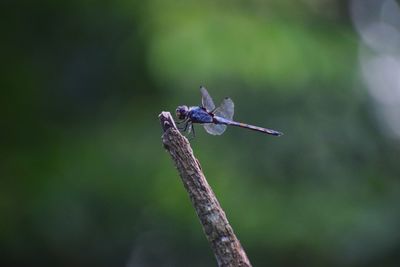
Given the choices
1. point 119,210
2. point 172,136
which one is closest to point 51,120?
point 119,210

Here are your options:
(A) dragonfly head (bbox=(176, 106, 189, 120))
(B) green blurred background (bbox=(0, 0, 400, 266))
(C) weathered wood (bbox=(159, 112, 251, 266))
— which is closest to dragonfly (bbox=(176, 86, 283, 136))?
(A) dragonfly head (bbox=(176, 106, 189, 120))

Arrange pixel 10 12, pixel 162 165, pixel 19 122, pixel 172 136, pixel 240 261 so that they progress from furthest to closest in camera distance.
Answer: pixel 10 12 < pixel 19 122 < pixel 162 165 < pixel 172 136 < pixel 240 261

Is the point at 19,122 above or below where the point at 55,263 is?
above

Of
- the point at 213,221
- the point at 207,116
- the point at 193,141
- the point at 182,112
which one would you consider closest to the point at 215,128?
the point at 207,116

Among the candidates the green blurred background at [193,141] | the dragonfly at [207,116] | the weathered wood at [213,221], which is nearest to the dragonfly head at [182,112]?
the dragonfly at [207,116]

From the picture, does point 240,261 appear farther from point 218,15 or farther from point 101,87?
point 101,87

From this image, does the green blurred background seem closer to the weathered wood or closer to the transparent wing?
the transparent wing

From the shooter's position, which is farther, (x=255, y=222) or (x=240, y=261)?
(x=255, y=222)

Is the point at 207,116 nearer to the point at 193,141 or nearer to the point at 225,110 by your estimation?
the point at 225,110
